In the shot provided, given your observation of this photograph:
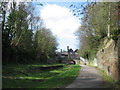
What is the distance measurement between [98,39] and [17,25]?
14946 millimetres

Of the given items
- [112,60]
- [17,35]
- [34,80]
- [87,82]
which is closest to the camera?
[87,82]

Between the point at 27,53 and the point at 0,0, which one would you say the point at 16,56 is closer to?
the point at 27,53

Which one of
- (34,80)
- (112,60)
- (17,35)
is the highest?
(17,35)

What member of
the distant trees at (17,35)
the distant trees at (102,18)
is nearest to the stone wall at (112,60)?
the distant trees at (102,18)

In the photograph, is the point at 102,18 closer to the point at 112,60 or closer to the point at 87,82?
the point at 112,60

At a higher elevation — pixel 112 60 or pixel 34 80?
pixel 112 60

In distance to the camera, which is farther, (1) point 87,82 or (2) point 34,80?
(2) point 34,80

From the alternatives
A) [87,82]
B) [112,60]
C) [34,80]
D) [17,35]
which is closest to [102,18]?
[112,60]

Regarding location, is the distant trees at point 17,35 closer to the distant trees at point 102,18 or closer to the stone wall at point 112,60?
the distant trees at point 102,18

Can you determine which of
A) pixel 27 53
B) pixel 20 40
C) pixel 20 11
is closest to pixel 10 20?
pixel 20 11

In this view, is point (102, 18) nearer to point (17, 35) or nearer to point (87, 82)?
point (87, 82)

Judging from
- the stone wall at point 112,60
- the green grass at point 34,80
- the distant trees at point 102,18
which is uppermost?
the distant trees at point 102,18

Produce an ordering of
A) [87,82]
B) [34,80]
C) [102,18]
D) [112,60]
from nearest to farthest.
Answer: [87,82] < [112,60] < [34,80] < [102,18]

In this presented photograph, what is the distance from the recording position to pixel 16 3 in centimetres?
3703
